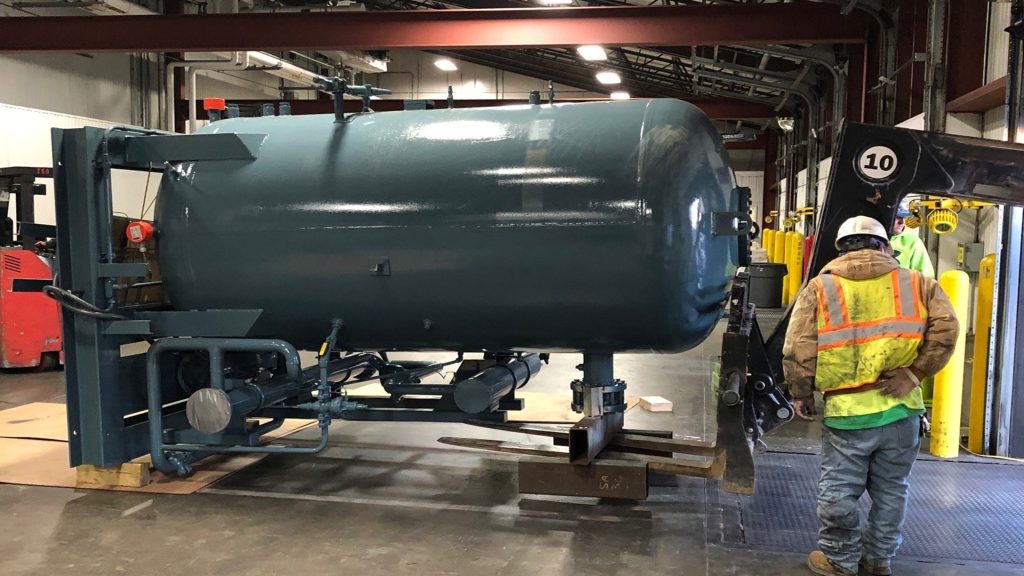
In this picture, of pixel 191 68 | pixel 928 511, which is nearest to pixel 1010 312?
pixel 928 511

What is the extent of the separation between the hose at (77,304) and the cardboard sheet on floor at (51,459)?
107cm

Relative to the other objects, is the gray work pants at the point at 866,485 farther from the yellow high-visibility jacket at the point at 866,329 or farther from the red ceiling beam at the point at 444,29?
the red ceiling beam at the point at 444,29

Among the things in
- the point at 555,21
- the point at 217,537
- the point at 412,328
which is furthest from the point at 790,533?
the point at 555,21

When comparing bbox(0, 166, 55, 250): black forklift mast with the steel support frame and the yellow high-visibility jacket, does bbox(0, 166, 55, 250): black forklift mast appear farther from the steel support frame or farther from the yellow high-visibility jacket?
the yellow high-visibility jacket

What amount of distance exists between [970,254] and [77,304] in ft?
22.5

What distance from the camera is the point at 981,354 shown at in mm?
5625

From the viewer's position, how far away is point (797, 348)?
3.48 m

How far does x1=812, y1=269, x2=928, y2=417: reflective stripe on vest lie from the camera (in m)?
3.32

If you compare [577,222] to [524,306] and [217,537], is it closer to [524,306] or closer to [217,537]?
[524,306]

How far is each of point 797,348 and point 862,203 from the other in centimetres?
93

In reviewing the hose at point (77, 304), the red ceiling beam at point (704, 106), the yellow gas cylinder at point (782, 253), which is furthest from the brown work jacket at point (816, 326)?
the red ceiling beam at point (704, 106)

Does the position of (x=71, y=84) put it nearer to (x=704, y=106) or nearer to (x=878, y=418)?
(x=704, y=106)

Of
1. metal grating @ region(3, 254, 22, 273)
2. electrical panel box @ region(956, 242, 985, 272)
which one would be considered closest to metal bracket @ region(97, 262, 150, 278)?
metal grating @ region(3, 254, 22, 273)

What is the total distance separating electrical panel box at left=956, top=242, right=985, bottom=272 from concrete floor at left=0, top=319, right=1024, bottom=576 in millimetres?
2724
